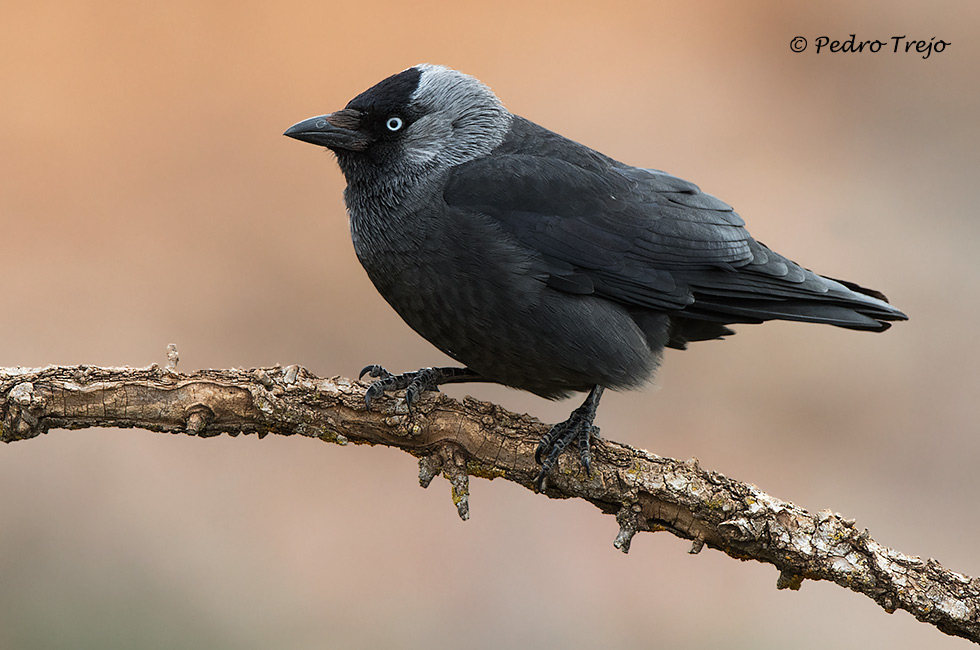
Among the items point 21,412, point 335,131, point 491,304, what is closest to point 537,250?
point 491,304

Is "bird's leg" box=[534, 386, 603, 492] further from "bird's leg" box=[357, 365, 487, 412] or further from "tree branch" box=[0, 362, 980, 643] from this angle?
"bird's leg" box=[357, 365, 487, 412]

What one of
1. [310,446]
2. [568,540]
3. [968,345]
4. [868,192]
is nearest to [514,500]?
[568,540]

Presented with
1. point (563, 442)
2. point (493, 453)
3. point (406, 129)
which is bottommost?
point (493, 453)

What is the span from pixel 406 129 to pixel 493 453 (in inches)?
68.2

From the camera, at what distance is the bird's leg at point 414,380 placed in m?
4.41

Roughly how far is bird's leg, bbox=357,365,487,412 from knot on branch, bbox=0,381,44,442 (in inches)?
52.3

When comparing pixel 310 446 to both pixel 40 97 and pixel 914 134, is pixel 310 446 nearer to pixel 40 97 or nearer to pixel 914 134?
pixel 40 97

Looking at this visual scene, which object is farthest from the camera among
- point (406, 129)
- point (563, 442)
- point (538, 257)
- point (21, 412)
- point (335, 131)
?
point (406, 129)

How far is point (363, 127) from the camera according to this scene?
5043mm

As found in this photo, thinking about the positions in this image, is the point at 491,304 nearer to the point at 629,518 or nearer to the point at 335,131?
the point at 629,518

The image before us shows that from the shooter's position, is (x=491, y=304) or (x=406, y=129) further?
(x=406, y=129)

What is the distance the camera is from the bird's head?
4.99 m

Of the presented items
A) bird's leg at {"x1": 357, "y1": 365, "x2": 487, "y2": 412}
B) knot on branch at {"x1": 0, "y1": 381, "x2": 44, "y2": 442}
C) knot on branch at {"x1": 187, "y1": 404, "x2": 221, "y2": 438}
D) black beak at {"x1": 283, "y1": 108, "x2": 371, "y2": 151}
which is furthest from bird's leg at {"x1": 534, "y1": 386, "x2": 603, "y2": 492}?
knot on branch at {"x1": 0, "y1": 381, "x2": 44, "y2": 442}

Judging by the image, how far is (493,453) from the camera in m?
4.43
